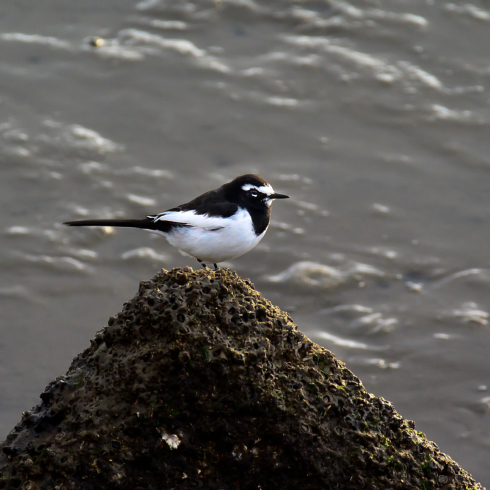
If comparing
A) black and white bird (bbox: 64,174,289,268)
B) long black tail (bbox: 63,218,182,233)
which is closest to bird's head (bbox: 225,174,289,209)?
black and white bird (bbox: 64,174,289,268)

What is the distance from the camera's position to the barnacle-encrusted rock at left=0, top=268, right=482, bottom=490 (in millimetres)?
3102

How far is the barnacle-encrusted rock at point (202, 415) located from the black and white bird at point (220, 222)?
1.85 meters

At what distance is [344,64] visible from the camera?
10031mm

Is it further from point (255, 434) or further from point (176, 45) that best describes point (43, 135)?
point (255, 434)

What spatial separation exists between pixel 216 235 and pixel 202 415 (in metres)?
2.31

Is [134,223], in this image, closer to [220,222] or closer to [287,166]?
[220,222]

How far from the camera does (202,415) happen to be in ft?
10.3

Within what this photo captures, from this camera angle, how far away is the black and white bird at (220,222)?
17.4 feet

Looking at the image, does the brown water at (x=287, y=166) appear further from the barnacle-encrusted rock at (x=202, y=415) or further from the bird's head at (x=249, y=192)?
the barnacle-encrusted rock at (x=202, y=415)

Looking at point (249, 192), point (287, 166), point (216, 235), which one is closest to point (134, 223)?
point (216, 235)

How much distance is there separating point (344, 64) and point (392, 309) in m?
4.42

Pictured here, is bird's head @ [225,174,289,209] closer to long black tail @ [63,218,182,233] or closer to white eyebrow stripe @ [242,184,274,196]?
white eyebrow stripe @ [242,184,274,196]

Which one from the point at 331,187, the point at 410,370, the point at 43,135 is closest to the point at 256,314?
the point at 410,370

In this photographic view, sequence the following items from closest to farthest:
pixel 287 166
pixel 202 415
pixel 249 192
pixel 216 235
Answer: pixel 202 415, pixel 216 235, pixel 249 192, pixel 287 166
